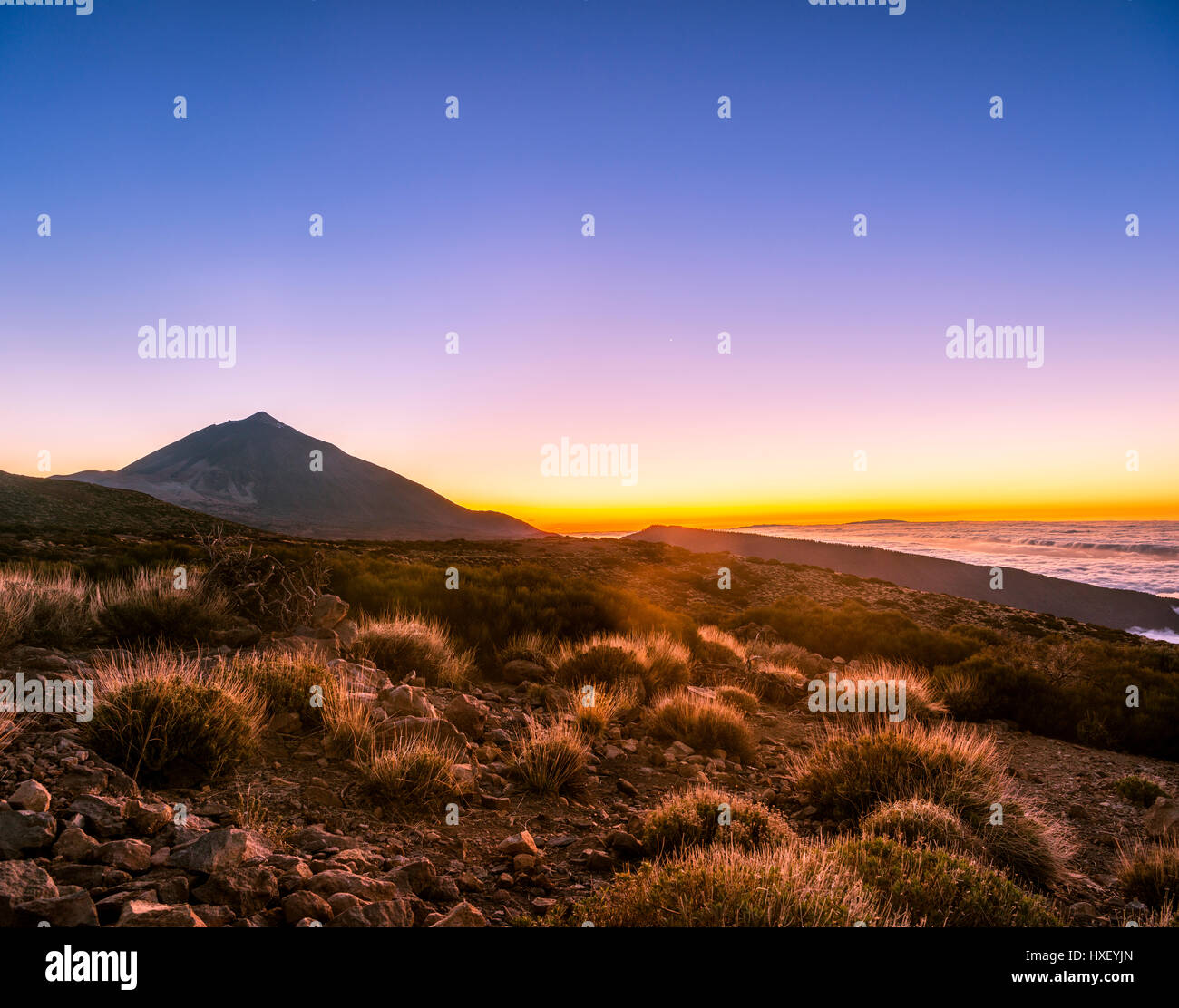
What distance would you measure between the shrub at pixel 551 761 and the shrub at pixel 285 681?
1.97 m

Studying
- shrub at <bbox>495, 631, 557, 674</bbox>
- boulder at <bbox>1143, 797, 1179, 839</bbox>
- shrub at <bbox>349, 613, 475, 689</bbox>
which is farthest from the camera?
shrub at <bbox>495, 631, 557, 674</bbox>

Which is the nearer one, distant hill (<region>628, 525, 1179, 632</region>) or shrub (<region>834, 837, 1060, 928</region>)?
shrub (<region>834, 837, 1060, 928</region>)

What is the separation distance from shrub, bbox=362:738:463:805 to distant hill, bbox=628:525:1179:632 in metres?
30.6

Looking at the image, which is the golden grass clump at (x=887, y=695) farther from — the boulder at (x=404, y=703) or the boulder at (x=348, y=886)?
the boulder at (x=348, y=886)

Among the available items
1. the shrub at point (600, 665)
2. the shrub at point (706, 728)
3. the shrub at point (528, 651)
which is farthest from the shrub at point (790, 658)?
the shrub at point (706, 728)

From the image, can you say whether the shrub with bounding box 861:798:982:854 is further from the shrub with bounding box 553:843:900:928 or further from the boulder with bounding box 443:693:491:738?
the boulder with bounding box 443:693:491:738

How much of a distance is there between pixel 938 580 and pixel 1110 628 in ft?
28.0

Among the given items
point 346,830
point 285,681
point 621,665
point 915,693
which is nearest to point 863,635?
point 915,693

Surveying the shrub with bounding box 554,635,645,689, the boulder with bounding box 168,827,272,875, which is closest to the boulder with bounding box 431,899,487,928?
the boulder with bounding box 168,827,272,875

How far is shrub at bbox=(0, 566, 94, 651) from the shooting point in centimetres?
643

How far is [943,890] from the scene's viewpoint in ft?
11.7

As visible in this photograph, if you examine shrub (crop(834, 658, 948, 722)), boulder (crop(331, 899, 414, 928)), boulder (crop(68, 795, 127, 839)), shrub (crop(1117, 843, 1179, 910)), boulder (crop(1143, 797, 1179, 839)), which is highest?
boulder (crop(68, 795, 127, 839))
